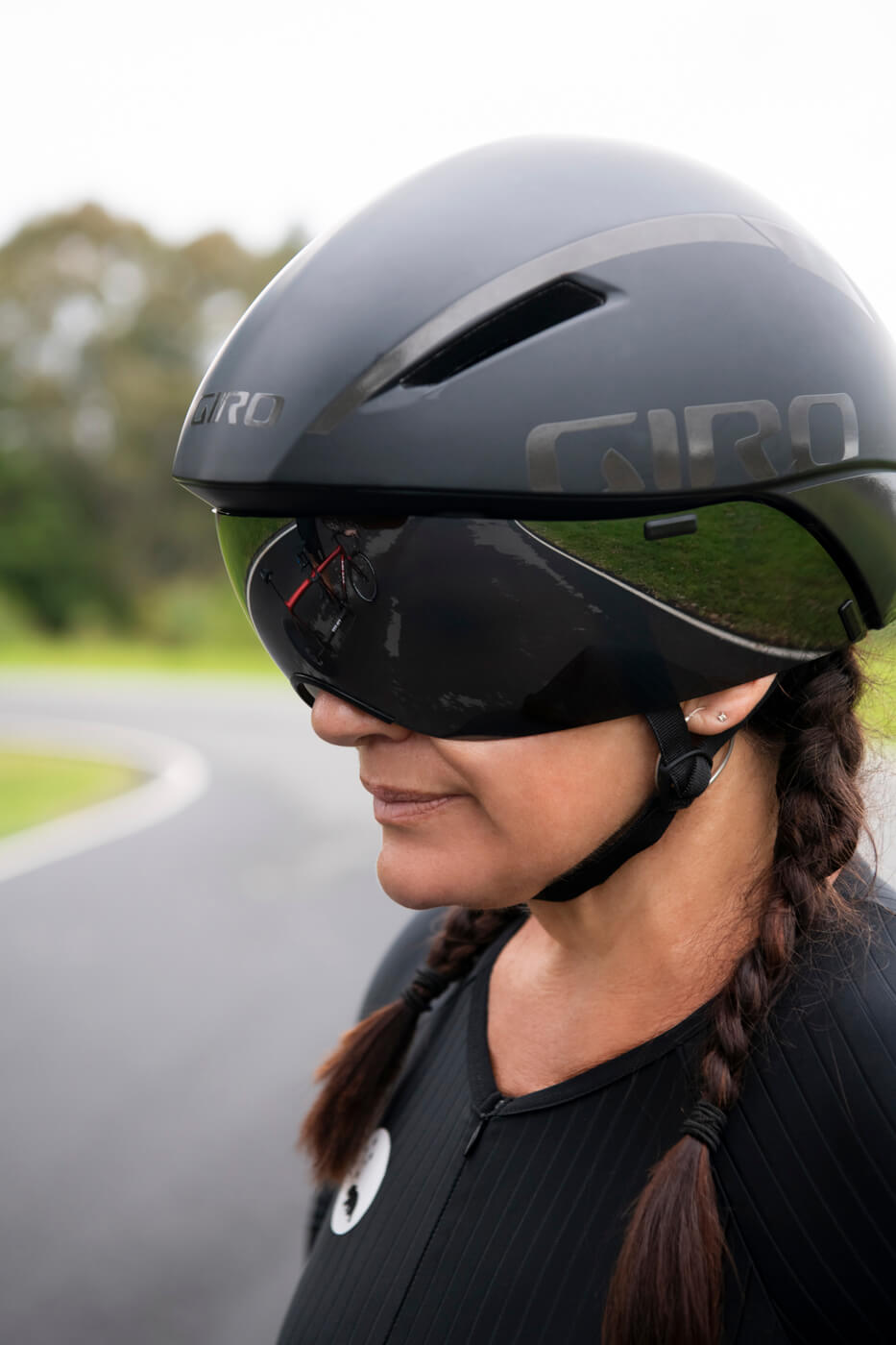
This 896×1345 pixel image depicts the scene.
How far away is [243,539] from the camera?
1457 millimetres

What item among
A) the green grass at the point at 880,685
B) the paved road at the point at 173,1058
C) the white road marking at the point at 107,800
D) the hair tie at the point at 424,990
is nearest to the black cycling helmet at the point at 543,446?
the green grass at the point at 880,685

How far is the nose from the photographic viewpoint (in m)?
1.42

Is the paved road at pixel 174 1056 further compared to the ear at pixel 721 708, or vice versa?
the paved road at pixel 174 1056

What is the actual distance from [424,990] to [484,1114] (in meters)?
0.32

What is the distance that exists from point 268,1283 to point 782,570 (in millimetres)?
4036

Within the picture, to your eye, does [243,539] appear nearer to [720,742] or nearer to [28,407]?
[720,742]

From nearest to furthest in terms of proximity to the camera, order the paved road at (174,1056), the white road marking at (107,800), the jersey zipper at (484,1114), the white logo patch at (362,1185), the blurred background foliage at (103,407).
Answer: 1. the jersey zipper at (484,1114)
2. the white logo patch at (362,1185)
3. the paved road at (174,1056)
4. the white road marking at (107,800)
5. the blurred background foliage at (103,407)

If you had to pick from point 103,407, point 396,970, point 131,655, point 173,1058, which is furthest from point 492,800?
point 103,407

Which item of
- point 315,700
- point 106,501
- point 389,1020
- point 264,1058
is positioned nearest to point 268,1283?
point 264,1058

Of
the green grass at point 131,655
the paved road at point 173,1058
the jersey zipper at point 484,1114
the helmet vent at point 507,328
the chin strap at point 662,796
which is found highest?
the green grass at point 131,655

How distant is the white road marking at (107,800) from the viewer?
1021 centimetres

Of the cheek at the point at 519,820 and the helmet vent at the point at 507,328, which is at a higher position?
the helmet vent at the point at 507,328

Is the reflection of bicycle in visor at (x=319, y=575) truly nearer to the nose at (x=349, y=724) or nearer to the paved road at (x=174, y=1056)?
the nose at (x=349, y=724)

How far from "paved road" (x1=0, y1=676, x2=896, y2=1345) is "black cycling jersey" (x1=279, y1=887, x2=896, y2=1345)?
491mm
